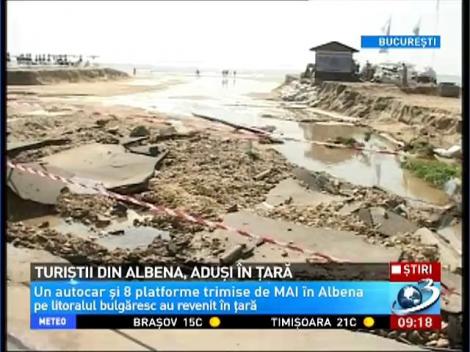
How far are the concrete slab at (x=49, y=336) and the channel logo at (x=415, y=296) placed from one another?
2.55 feet

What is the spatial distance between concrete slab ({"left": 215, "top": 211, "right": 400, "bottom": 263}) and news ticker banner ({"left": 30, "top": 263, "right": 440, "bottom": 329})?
0.14ft

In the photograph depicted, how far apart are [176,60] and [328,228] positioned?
0.71 m

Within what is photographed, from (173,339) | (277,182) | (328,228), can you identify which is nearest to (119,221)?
(173,339)

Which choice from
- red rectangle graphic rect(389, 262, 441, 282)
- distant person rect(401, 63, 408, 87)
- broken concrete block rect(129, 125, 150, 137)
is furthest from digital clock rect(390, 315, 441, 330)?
broken concrete block rect(129, 125, 150, 137)

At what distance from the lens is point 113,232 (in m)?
1.82

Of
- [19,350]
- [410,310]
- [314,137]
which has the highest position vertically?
[314,137]

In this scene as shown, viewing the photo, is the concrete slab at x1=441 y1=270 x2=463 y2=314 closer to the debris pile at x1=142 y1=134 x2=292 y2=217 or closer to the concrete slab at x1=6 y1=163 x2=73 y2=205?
the debris pile at x1=142 y1=134 x2=292 y2=217

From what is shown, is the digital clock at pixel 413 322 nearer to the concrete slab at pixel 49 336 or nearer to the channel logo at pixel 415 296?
the channel logo at pixel 415 296

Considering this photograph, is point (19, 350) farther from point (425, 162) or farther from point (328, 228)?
point (425, 162)

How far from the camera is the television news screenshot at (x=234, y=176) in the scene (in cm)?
178

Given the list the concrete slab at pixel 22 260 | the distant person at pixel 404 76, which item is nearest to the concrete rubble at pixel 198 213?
the concrete slab at pixel 22 260

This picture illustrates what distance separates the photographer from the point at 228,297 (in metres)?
1.80

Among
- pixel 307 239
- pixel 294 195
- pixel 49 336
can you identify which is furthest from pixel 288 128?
pixel 49 336

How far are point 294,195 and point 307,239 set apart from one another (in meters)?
0.15
